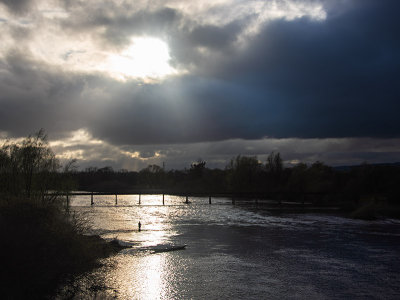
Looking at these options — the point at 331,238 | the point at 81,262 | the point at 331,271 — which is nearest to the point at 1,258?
the point at 81,262

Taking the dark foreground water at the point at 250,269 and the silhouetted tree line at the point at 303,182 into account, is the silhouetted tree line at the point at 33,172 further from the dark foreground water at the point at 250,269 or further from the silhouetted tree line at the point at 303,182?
the silhouetted tree line at the point at 303,182

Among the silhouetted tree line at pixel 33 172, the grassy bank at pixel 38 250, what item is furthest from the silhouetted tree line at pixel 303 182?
the grassy bank at pixel 38 250

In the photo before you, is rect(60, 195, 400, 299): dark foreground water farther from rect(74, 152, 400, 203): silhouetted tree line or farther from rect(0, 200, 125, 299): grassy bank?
rect(74, 152, 400, 203): silhouetted tree line

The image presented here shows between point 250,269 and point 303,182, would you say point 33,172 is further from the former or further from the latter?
point 303,182

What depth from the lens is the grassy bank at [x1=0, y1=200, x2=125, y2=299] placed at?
18.9 metres

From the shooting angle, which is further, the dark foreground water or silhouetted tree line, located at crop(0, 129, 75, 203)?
silhouetted tree line, located at crop(0, 129, 75, 203)

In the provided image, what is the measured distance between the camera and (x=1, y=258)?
19344 millimetres

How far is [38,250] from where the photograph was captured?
20875 mm

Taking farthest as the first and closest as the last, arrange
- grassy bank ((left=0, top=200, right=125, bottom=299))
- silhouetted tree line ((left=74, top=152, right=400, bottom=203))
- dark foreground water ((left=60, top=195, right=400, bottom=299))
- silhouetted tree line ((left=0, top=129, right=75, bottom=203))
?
silhouetted tree line ((left=74, top=152, right=400, bottom=203))
silhouetted tree line ((left=0, top=129, right=75, bottom=203))
dark foreground water ((left=60, top=195, right=400, bottom=299))
grassy bank ((left=0, top=200, right=125, bottom=299))

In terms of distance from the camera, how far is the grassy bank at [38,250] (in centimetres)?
1894

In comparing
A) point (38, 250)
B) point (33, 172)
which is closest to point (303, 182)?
point (33, 172)

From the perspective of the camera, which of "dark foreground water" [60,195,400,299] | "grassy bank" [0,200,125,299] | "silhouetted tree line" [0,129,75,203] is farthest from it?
"silhouetted tree line" [0,129,75,203]

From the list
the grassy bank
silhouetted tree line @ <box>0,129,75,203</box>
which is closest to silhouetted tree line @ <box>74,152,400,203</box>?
silhouetted tree line @ <box>0,129,75,203</box>

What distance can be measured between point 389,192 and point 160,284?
75559mm
